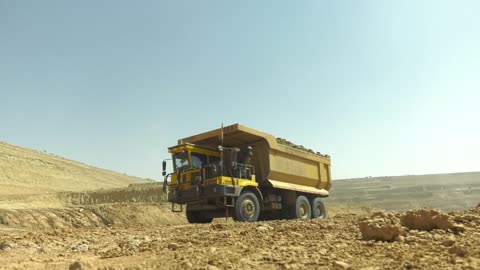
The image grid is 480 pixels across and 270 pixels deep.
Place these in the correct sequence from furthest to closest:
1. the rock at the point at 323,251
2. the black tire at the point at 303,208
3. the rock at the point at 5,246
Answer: the black tire at the point at 303,208
the rock at the point at 5,246
the rock at the point at 323,251

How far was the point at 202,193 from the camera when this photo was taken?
34.9 feet

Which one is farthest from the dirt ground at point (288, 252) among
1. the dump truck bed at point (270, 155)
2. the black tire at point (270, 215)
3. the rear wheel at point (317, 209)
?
the rear wheel at point (317, 209)

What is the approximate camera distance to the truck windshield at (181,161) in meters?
11.5

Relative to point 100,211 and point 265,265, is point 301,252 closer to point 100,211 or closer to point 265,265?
point 265,265

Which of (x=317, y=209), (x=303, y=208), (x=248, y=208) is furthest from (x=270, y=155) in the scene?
(x=317, y=209)

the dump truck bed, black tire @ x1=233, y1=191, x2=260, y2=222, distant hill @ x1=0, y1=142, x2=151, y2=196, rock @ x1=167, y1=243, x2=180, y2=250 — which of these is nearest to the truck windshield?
the dump truck bed

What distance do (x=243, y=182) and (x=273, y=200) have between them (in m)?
1.74

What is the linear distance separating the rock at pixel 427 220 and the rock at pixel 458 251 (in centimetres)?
148

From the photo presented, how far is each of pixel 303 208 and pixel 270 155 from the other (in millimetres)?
2772

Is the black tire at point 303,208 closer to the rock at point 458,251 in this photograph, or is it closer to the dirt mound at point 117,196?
the rock at point 458,251

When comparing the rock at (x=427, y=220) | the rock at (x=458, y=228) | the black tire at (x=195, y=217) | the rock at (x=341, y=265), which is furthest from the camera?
the black tire at (x=195, y=217)

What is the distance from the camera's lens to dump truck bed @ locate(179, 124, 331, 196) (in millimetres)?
11883

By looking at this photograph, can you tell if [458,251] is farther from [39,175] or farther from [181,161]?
[39,175]

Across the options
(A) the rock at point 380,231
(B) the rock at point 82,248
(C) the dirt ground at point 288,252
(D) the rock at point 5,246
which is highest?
(A) the rock at point 380,231
